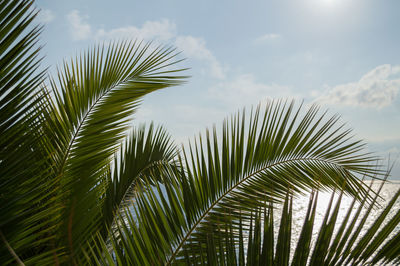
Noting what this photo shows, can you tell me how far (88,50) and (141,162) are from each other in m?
1.16

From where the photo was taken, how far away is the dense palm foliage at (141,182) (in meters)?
1.02

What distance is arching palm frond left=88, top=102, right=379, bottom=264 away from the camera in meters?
1.56

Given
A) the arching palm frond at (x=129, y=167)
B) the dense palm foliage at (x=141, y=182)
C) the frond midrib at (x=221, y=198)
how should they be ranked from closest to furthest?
1. the dense palm foliage at (x=141, y=182)
2. the frond midrib at (x=221, y=198)
3. the arching palm frond at (x=129, y=167)

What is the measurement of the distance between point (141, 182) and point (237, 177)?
Result: 631 mm

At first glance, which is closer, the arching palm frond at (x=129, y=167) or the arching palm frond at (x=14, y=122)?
the arching palm frond at (x=14, y=122)

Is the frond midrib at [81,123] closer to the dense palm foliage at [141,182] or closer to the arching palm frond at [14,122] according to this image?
the dense palm foliage at [141,182]

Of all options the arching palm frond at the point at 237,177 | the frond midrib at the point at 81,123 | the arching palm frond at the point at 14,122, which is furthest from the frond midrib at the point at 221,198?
the frond midrib at the point at 81,123

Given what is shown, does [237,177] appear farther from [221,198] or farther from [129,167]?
[129,167]

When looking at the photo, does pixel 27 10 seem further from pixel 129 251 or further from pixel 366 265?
pixel 366 265

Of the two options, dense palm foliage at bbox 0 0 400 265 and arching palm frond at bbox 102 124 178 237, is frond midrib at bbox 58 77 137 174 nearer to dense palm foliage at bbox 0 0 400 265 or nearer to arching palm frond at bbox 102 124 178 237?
dense palm foliage at bbox 0 0 400 265

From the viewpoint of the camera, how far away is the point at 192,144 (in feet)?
5.77

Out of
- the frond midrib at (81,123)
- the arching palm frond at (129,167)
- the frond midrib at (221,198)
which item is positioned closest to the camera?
the frond midrib at (221,198)

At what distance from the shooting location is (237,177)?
1.87 metres

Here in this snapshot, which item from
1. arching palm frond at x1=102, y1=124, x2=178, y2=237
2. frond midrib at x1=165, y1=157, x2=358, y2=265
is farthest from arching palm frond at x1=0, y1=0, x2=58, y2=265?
arching palm frond at x1=102, y1=124, x2=178, y2=237
